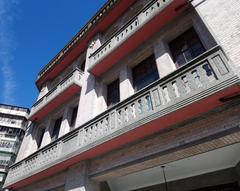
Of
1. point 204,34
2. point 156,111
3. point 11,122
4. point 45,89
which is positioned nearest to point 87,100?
point 156,111

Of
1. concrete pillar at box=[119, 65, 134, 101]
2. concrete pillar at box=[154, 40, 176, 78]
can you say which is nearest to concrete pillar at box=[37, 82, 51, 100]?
concrete pillar at box=[119, 65, 134, 101]

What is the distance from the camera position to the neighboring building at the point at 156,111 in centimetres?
394

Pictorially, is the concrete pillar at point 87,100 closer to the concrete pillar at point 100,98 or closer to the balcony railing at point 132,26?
the concrete pillar at point 100,98

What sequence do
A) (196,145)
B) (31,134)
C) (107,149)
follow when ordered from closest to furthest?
(196,145) → (107,149) → (31,134)

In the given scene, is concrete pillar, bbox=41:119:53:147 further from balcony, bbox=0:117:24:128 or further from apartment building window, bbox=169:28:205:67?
balcony, bbox=0:117:24:128

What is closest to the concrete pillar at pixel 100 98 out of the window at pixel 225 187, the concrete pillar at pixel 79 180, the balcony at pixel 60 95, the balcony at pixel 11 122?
the balcony at pixel 60 95

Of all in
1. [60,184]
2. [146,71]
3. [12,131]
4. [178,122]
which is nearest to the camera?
[178,122]

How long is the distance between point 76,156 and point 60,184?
173cm

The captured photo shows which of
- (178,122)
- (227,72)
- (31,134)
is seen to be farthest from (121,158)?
(31,134)

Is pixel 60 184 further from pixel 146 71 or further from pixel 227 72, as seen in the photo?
pixel 227 72

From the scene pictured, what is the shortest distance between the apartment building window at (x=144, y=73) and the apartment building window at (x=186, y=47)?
0.93 meters

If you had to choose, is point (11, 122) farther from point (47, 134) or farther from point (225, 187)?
point (225, 187)

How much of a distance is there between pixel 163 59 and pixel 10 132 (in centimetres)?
2188

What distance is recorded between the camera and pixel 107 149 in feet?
18.4
